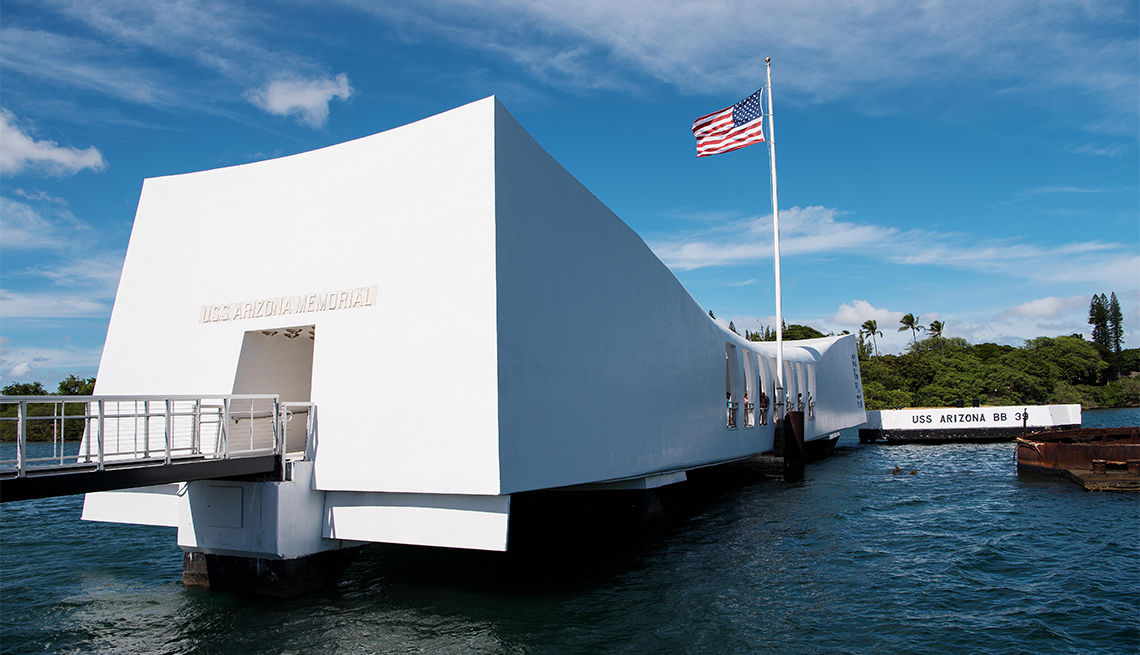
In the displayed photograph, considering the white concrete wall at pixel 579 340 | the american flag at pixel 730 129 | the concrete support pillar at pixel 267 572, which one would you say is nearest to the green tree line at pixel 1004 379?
the american flag at pixel 730 129

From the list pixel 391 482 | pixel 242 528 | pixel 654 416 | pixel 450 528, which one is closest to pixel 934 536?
pixel 654 416

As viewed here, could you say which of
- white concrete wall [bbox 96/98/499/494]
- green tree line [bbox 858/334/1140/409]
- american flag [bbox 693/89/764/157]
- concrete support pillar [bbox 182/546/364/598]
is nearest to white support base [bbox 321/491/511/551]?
white concrete wall [bbox 96/98/499/494]

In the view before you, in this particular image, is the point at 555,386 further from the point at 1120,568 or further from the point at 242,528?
the point at 1120,568

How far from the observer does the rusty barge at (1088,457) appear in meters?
19.0

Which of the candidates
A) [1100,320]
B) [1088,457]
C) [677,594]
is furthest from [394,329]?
[1100,320]

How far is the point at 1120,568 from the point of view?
1095 centimetres

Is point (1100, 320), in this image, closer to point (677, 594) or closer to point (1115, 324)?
point (1115, 324)

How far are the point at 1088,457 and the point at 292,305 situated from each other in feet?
78.6

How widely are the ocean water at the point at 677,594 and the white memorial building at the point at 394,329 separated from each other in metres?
1.19

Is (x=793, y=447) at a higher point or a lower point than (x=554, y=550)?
higher

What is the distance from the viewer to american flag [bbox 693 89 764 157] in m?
18.8

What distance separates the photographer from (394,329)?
991cm

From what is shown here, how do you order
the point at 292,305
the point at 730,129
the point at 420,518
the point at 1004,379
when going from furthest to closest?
the point at 1004,379, the point at 730,129, the point at 292,305, the point at 420,518

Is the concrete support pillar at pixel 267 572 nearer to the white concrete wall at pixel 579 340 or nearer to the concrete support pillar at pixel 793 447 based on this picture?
the white concrete wall at pixel 579 340
